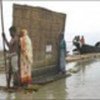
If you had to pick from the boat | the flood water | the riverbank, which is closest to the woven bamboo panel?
the flood water

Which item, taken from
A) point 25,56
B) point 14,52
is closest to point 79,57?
point 25,56

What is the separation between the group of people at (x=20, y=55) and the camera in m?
11.8

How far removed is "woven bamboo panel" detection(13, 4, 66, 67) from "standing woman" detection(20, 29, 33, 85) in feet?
1.23

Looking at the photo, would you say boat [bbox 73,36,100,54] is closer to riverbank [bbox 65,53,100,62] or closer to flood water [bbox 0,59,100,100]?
riverbank [bbox 65,53,100,62]

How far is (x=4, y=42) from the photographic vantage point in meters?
11.9

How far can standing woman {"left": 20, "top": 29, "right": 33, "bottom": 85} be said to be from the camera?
11.8 metres

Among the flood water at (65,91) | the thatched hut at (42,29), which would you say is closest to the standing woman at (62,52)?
the thatched hut at (42,29)

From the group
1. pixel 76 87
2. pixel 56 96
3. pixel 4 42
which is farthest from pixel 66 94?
pixel 4 42

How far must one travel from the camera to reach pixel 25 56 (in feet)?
39.1

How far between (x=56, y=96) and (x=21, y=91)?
128cm

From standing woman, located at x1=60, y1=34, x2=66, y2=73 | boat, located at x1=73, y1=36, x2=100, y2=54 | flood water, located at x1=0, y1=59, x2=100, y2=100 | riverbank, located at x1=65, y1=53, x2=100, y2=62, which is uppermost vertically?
standing woman, located at x1=60, y1=34, x2=66, y2=73

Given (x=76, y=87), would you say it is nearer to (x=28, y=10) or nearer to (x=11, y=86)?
(x=11, y=86)

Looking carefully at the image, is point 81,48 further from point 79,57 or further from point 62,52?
point 62,52

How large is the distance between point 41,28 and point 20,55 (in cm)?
207
